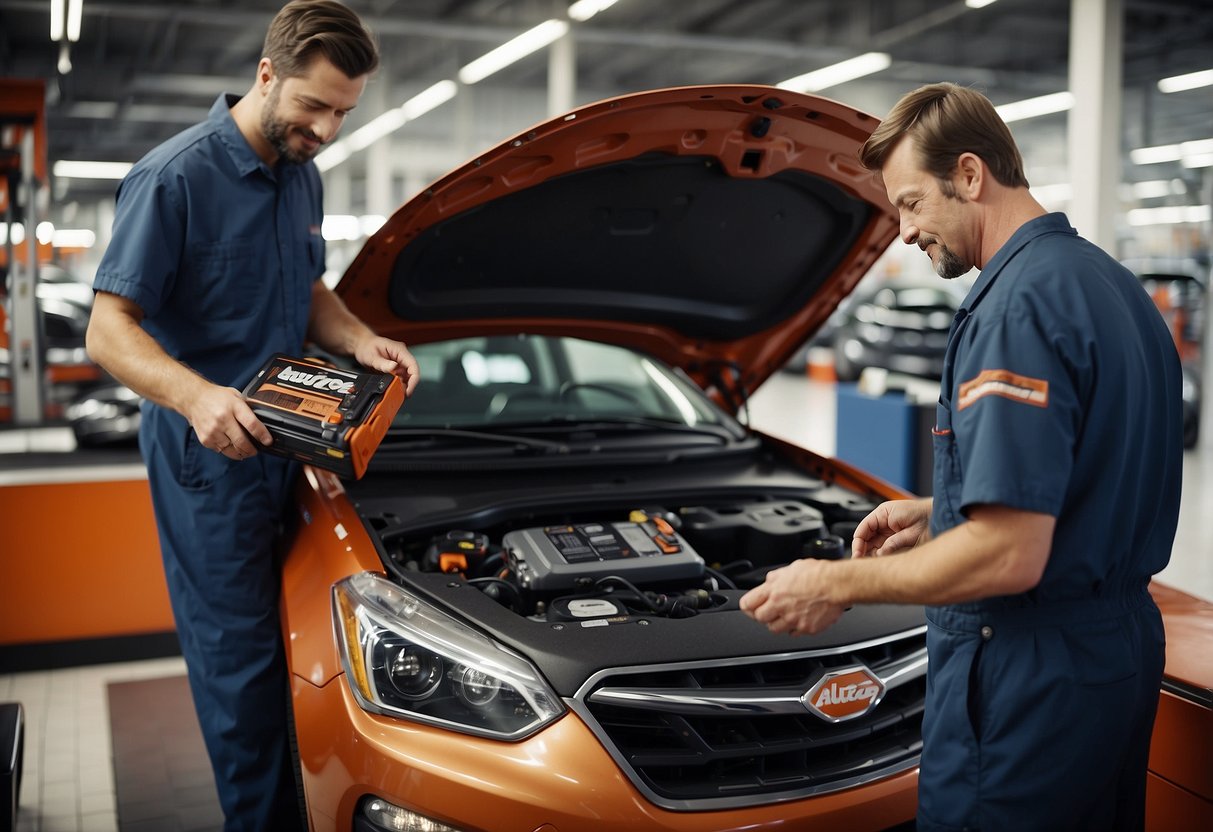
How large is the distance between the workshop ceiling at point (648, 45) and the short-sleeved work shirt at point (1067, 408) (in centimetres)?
971

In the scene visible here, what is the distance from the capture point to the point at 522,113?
60.1 feet

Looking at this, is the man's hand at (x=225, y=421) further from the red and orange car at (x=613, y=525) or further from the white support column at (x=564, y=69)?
the white support column at (x=564, y=69)

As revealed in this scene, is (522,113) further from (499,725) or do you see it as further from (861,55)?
(499,725)

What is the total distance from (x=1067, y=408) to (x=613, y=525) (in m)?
1.14

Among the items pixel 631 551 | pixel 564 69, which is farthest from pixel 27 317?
pixel 564 69

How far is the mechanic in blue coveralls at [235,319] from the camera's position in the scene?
1.97 meters

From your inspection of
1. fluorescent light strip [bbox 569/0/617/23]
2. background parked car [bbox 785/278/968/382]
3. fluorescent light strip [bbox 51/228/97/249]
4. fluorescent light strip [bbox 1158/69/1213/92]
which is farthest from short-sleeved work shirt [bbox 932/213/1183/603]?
fluorescent light strip [bbox 51/228/97/249]

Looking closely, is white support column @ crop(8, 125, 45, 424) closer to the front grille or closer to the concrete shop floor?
the concrete shop floor

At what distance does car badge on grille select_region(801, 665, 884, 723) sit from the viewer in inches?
64.4

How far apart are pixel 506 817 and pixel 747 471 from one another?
1.28 metres

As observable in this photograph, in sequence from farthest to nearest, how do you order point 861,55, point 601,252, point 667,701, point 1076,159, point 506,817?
point 861,55
point 1076,159
point 601,252
point 667,701
point 506,817

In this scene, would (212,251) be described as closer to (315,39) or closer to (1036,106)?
(315,39)

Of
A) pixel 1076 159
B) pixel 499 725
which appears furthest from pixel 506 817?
pixel 1076 159

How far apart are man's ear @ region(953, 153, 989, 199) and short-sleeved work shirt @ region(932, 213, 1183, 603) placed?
8 cm
